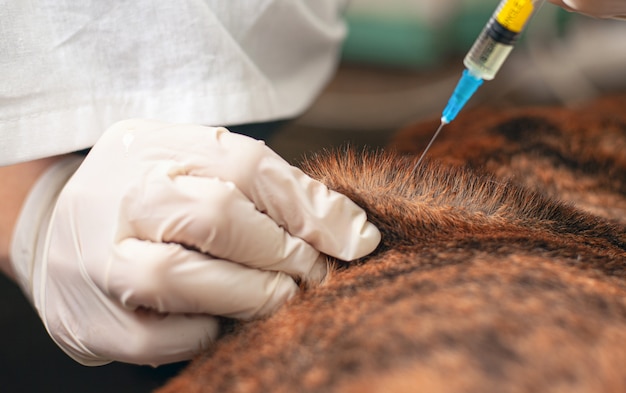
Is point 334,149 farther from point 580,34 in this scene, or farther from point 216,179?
point 580,34

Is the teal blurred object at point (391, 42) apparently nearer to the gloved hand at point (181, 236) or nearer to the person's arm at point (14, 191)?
the person's arm at point (14, 191)

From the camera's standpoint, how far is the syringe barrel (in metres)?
0.98

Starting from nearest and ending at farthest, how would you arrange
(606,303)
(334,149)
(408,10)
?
(606,303)
(334,149)
(408,10)

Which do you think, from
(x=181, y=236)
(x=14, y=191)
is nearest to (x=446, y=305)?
(x=181, y=236)

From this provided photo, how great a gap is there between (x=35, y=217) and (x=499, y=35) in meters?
0.95

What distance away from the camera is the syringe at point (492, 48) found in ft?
3.24

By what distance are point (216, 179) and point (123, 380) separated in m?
0.89

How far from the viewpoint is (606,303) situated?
0.60 metres

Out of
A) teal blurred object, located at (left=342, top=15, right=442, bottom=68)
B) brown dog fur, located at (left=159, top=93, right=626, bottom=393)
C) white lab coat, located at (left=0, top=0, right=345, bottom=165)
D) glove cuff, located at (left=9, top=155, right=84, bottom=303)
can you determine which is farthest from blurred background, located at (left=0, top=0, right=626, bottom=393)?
brown dog fur, located at (left=159, top=93, right=626, bottom=393)

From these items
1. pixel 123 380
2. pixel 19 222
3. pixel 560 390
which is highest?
pixel 560 390

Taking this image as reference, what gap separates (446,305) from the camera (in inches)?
23.1

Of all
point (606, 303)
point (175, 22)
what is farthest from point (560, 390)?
point (175, 22)

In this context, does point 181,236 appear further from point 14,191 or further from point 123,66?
point 14,191

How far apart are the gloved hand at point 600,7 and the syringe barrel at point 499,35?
8cm
